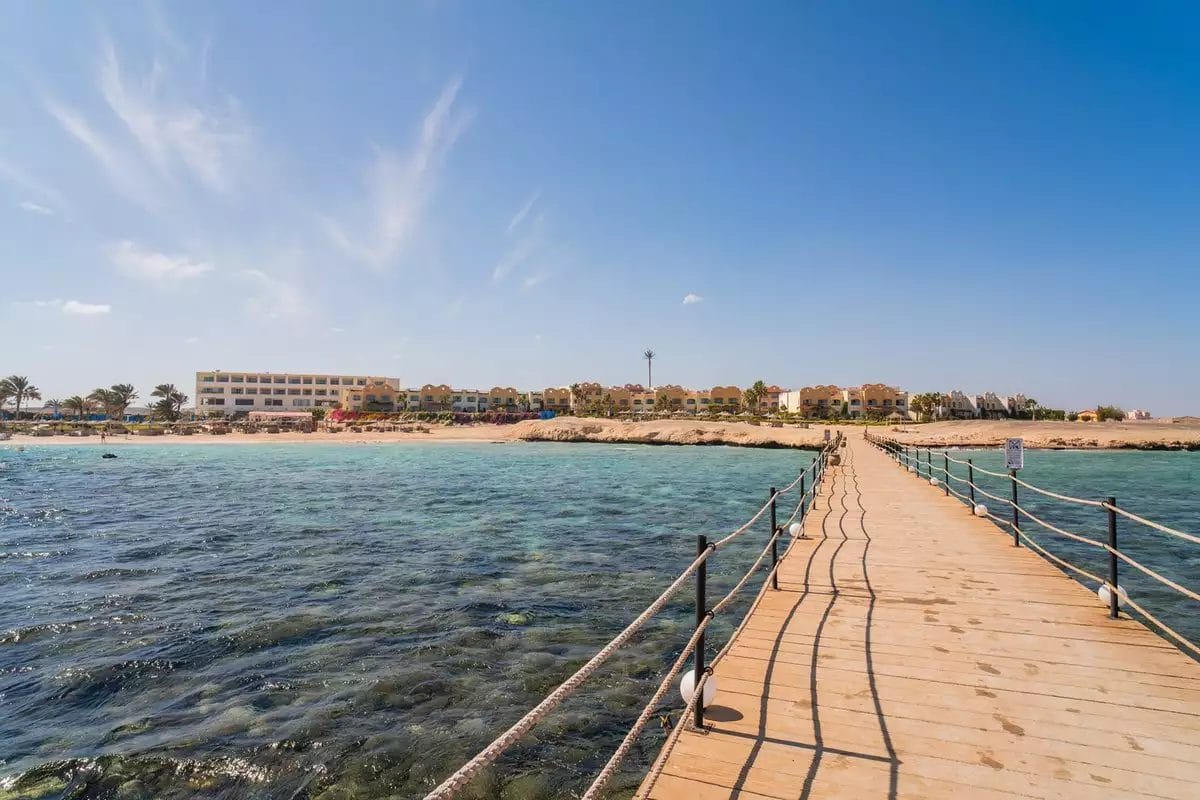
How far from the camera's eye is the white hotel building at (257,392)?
13400cm

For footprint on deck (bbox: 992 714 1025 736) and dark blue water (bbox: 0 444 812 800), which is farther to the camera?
dark blue water (bbox: 0 444 812 800)

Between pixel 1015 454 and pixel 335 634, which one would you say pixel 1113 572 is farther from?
pixel 335 634

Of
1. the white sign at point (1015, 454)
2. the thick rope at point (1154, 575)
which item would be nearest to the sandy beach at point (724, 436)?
the white sign at point (1015, 454)

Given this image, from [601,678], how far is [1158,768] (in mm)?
5132

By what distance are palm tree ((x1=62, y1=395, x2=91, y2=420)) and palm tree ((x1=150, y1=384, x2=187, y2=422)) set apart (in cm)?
1441

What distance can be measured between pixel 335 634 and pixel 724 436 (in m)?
62.4

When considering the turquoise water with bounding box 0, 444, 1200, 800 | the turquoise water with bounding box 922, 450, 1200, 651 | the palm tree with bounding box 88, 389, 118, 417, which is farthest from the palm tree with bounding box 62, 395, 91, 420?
the turquoise water with bounding box 922, 450, 1200, 651

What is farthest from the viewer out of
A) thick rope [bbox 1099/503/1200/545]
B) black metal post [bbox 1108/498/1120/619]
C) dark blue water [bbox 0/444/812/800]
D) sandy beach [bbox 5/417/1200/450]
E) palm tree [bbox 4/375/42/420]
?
palm tree [bbox 4/375/42/420]

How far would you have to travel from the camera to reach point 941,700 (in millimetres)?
4477

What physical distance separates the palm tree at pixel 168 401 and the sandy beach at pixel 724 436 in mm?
31889

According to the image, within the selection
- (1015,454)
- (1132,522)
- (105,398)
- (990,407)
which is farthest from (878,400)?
(105,398)

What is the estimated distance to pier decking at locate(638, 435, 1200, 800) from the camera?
3.46 m

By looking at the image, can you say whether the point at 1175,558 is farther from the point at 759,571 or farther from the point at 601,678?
the point at 601,678

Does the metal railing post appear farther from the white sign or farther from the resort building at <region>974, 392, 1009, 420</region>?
the resort building at <region>974, 392, 1009, 420</region>
